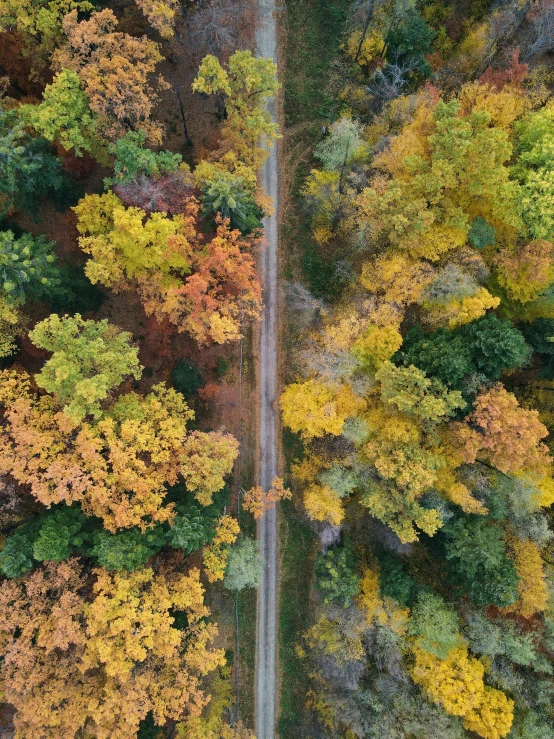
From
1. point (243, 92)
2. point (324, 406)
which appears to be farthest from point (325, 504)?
point (243, 92)

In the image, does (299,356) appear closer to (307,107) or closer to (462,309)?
(462,309)

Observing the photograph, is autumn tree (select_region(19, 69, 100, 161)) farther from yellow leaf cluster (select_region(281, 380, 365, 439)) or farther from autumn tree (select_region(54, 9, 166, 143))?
yellow leaf cluster (select_region(281, 380, 365, 439))

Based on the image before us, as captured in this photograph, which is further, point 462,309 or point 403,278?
point 403,278

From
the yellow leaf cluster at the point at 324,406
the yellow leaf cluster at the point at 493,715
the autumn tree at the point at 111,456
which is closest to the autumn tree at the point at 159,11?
the autumn tree at the point at 111,456

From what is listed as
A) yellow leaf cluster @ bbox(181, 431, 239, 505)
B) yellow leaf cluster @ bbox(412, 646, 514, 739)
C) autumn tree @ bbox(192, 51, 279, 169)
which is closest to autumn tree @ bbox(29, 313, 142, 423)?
yellow leaf cluster @ bbox(181, 431, 239, 505)

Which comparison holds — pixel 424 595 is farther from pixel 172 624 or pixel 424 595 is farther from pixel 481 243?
pixel 481 243

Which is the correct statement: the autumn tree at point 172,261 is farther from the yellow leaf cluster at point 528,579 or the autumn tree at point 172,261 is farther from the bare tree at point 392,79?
the yellow leaf cluster at point 528,579
